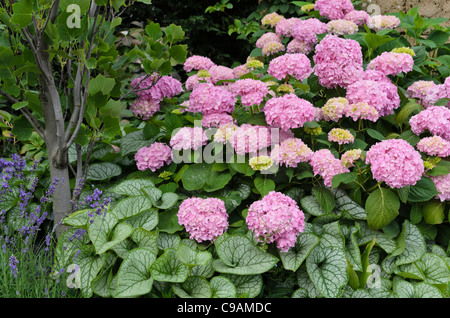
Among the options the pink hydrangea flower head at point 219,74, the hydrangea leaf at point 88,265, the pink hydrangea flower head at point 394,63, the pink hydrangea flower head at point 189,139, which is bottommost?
the hydrangea leaf at point 88,265

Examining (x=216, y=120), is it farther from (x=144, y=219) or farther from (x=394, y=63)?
(x=394, y=63)

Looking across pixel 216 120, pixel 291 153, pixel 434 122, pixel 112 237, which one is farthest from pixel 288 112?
pixel 112 237

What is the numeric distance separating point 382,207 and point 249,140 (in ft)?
2.18

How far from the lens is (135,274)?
1.69 m

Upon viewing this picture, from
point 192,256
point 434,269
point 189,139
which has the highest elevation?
point 189,139

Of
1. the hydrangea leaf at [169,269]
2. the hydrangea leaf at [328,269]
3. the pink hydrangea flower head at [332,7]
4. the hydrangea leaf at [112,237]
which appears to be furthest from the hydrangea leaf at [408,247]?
the pink hydrangea flower head at [332,7]

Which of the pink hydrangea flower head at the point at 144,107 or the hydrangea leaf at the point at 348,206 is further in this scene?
the pink hydrangea flower head at the point at 144,107

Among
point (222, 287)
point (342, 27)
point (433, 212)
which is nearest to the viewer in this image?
point (222, 287)

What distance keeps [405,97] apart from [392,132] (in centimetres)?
22

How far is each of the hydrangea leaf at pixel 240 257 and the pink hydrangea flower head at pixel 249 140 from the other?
16.8 inches

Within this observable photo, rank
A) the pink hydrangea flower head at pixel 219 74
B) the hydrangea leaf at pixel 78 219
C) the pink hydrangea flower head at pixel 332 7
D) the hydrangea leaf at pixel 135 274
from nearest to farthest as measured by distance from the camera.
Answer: the hydrangea leaf at pixel 135 274, the hydrangea leaf at pixel 78 219, the pink hydrangea flower head at pixel 219 74, the pink hydrangea flower head at pixel 332 7

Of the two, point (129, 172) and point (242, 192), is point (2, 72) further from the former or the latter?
point (242, 192)

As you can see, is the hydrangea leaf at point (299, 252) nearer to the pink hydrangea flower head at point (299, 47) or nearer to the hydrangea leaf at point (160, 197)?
the hydrangea leaf at point (160, 197)

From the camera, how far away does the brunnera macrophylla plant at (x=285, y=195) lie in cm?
174
